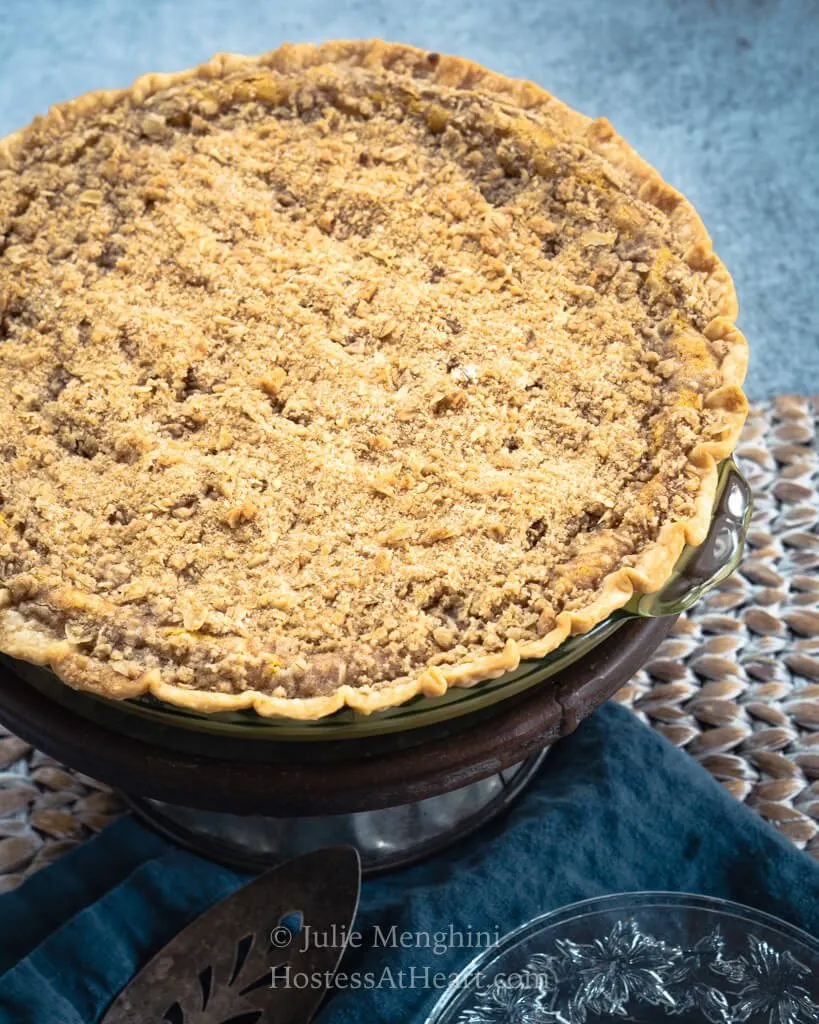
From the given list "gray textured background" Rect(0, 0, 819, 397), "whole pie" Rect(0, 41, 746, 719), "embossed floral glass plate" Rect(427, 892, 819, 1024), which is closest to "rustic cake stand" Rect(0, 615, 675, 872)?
"whole pie" Rect(0, 41, 746, 719)

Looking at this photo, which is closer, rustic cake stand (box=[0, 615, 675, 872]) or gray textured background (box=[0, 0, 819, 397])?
rustic cake stand (box=[0, 615, 675, 872])

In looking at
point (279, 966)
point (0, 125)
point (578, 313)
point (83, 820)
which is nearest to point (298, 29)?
point (0, 125)

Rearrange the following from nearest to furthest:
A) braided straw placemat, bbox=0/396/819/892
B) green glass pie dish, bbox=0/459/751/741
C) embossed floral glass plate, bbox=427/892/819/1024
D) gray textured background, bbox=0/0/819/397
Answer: green glass pie dish, bbox=0/459/751/741
embossed floral glass plate, bbox=427/892/819/1024
braided straw placemat, bbox=0/396/819/892
gray textured background, bbox=0/0/819/397

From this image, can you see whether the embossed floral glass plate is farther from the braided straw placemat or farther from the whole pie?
the whole pie

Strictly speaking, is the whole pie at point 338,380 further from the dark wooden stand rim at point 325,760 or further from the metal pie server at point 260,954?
the metal pie server at point 260,954

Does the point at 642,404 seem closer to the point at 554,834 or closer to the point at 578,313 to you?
the point at 578,313

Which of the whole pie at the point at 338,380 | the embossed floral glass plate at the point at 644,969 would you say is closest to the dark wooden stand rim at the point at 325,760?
the whole pie at the point at 338,380

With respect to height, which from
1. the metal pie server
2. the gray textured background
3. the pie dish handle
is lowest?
the metal pie server
